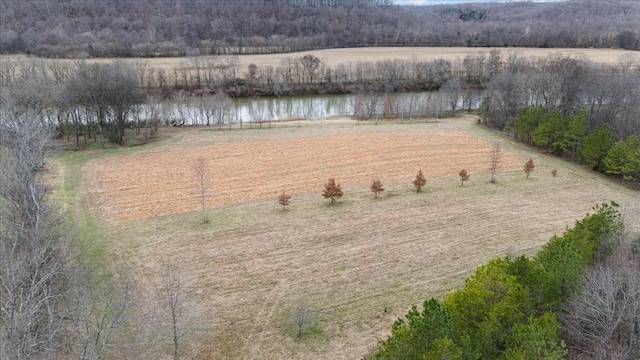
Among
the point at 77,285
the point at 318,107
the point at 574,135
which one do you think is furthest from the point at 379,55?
the point at 77,285

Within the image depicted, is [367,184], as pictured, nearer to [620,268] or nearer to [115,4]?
[620,268]

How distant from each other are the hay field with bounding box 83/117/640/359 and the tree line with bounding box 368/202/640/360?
410 centimetres

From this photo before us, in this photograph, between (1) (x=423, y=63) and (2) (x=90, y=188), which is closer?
(2) (x=90, y=188)

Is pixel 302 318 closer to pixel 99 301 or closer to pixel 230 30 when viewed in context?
pixel 99 301

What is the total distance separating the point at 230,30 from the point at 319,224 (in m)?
76.6

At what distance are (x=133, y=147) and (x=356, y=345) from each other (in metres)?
26.6

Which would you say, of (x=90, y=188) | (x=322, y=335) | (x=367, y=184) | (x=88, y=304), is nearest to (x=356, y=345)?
(x=322, y=335)

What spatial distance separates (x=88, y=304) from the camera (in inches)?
588

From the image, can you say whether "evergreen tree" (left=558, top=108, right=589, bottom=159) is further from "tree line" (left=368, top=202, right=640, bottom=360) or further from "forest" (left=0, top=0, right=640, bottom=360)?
"tree line" (left=368, top=202, right=640, bottom=360)

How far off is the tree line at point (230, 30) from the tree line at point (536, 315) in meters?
69.0

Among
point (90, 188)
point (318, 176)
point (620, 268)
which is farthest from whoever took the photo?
point (318, 176)

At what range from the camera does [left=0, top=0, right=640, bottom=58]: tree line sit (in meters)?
73.1

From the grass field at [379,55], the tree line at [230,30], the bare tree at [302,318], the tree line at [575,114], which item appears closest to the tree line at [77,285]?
the bare tree at [302,318]

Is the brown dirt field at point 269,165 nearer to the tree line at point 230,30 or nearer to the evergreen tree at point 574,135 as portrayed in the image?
the evergreen tree at point 574,135
